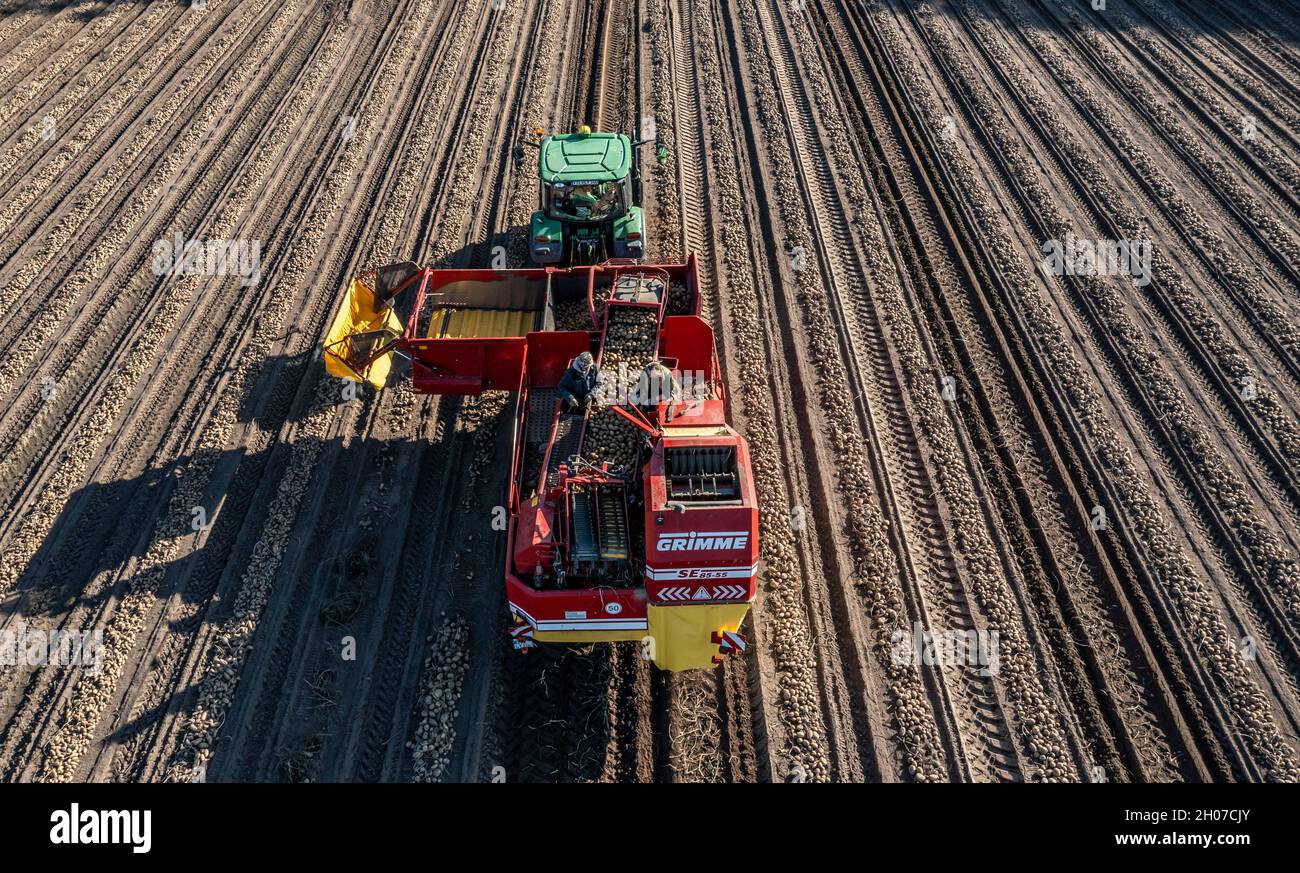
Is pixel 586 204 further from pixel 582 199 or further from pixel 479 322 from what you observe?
pixel 479 322

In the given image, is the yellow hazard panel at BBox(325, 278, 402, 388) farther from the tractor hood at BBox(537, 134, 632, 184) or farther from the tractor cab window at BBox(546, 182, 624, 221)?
the tractor hood at BBox(537, 134, 632, 184)

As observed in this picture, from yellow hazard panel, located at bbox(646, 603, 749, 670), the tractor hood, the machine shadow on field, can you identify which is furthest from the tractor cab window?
the machine shadow on field

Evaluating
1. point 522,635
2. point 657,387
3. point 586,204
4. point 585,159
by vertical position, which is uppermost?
point 585,159

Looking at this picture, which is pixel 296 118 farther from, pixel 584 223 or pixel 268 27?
pixel 584 223

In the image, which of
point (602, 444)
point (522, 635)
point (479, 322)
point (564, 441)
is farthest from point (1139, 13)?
point (522, 635)

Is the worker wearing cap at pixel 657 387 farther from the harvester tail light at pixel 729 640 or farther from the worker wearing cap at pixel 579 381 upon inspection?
the harvester tail light at pixel 729 640
